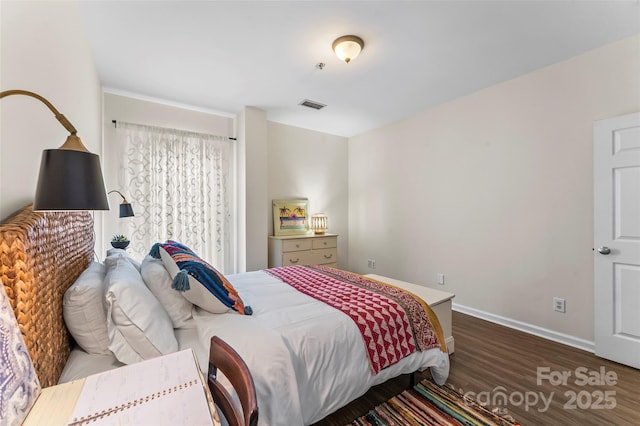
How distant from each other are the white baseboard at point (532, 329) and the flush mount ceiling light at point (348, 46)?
3.05m

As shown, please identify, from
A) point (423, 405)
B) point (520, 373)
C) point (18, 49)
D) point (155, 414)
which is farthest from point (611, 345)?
point (18, 49)

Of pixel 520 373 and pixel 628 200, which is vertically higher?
pixel 628 200

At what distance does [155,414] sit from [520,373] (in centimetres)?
247

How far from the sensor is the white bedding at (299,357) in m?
1.23

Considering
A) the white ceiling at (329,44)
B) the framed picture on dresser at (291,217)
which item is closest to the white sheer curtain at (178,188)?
the white ceiling at (329,44)

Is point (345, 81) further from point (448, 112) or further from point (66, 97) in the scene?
point (66, 97)

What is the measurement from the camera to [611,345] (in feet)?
7.35

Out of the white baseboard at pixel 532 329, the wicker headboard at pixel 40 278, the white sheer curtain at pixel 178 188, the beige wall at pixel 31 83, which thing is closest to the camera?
the wicker headboard at pixel 40 278

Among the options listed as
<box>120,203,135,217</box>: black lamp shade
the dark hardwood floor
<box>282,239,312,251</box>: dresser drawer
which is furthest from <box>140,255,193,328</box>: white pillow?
<box>282,239,312,251</box>: dresser drawer

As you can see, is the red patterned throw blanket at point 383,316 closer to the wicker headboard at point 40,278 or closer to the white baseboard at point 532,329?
the wicker headboard at point 40,278

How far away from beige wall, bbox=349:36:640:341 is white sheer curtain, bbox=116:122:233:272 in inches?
97.7

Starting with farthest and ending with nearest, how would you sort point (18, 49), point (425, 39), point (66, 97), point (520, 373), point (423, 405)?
point (425, 39)
point (520, 373)
point (423, 405)
point (66, 97)
point (18, 49)

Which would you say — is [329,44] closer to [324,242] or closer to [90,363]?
[90,363]

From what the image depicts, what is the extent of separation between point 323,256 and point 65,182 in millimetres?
3629
